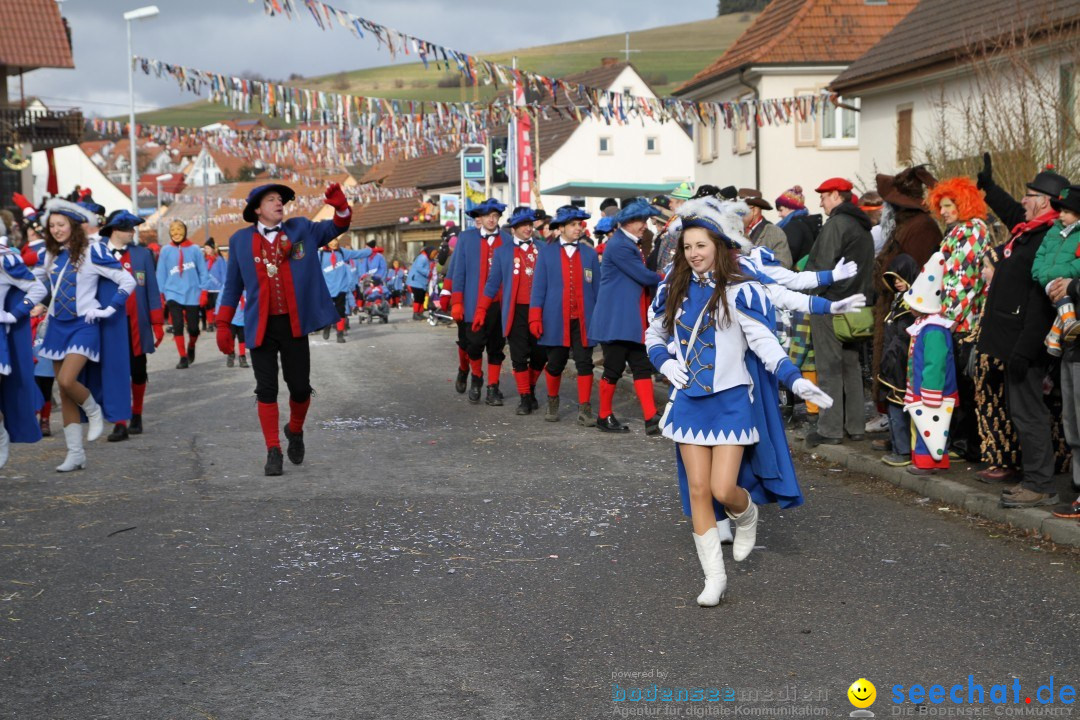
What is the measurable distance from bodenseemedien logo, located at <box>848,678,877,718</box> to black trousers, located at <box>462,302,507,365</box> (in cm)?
918

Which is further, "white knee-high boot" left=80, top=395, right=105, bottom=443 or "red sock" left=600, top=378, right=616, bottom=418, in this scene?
"red sock" left=600, top=378, right=616, bottom=418

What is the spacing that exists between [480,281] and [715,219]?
7515mm

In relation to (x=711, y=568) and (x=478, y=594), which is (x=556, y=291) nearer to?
(x=478, y=594)

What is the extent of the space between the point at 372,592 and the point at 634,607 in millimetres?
1216

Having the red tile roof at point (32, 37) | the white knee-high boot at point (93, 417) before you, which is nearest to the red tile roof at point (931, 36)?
the white knee-high boot at point (93, 417)

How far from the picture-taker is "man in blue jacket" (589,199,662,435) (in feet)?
36.8

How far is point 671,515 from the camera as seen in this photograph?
780cm

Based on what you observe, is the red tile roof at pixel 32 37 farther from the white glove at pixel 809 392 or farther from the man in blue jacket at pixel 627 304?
the white glove at pixel 809 392

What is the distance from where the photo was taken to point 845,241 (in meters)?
9.69

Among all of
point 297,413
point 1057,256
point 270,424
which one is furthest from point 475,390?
point 1057,256

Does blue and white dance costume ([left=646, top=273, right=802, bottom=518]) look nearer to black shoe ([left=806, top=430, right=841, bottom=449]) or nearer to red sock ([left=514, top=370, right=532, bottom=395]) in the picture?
black shoe ([left=806, top=430, right=841, bottom=449])

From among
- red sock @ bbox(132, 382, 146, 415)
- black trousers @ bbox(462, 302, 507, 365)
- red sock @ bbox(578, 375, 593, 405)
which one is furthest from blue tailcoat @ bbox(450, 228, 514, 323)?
red sock @ bbox(132, 382, 146, 415)

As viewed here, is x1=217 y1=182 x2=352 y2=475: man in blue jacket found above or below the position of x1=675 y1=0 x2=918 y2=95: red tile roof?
below

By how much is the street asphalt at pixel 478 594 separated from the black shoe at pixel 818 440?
0.37 metres
